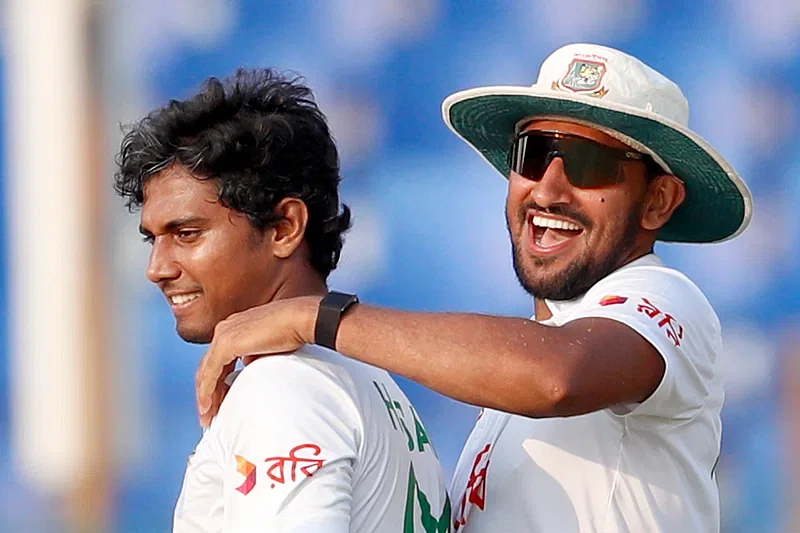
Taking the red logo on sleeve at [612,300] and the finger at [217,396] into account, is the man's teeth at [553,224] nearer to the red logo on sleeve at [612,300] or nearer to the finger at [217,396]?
the red logo on sleeve at [612,300]

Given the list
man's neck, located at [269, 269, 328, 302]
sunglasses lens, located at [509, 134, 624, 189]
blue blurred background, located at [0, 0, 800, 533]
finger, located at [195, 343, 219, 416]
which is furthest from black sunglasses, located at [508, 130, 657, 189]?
blue blurred background, located at [0, 0, 800, 533]

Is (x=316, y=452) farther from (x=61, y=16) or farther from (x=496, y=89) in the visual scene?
(x=61, y=16)

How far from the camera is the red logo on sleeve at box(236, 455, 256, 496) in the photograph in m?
1.85

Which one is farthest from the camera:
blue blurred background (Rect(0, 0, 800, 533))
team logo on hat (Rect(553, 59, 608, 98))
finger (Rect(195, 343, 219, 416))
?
blue blurred background (Rect(0, 0, 800, 533))

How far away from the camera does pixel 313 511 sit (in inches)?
72.2

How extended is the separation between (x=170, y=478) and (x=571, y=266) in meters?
2.11

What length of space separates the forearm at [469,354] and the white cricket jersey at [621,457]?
0.89ft

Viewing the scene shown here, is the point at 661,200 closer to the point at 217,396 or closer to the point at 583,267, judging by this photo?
the point at 583,267

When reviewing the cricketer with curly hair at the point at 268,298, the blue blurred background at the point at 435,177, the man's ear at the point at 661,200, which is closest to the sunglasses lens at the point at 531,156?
the man's ear at the point at 661,200

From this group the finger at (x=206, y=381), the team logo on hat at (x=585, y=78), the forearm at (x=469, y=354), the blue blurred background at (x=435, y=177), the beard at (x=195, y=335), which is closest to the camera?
the forearm at (x=469, y=354)

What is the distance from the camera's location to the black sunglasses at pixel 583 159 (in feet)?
8.48

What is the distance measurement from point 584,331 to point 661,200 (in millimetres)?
695

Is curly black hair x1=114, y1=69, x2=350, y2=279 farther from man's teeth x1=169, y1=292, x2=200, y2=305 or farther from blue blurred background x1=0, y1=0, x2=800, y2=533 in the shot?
blue blurred background x1=0, y1=0, x2=800, y2=533

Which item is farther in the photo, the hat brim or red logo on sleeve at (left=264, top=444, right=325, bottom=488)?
the hat brim
